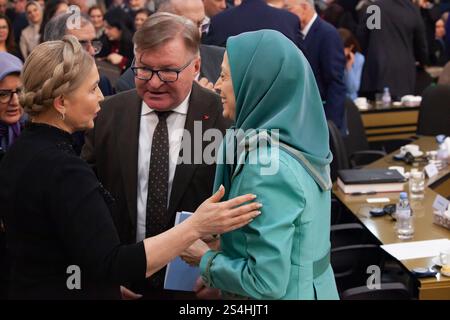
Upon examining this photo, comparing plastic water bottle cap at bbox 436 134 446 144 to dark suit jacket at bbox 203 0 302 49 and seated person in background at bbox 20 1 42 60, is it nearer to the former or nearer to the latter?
dark suit jacket at bbox 203 0 302 49

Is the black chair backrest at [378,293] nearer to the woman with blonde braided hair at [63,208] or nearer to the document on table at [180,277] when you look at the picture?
the document on table at [180,277]

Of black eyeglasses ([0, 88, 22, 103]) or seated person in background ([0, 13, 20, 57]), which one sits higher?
seated person in background ([0, 13, 20, 57])

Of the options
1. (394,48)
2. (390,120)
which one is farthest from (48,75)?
(394,48)

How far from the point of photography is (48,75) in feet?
7.81

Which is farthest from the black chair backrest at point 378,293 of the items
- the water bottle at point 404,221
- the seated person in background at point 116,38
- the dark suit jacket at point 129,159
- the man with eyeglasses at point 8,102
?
the seated person in background at point 116,38

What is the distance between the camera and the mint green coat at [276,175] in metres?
2.29

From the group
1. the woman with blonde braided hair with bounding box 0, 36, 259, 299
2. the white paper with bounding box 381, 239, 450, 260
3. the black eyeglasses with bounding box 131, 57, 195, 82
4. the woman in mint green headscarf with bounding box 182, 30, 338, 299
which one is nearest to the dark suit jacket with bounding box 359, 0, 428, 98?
the white paper with bounding box 381, 239, 450, 260

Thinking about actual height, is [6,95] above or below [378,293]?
above

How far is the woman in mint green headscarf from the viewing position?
229 centimetres

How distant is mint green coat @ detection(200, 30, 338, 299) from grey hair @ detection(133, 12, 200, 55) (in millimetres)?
644

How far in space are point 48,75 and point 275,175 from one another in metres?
0.79

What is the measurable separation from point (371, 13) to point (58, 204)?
6465 millimetres

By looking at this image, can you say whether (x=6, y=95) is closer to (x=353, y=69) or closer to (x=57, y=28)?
(x=57, y=28)

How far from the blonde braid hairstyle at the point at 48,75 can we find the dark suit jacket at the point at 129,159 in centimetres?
75
